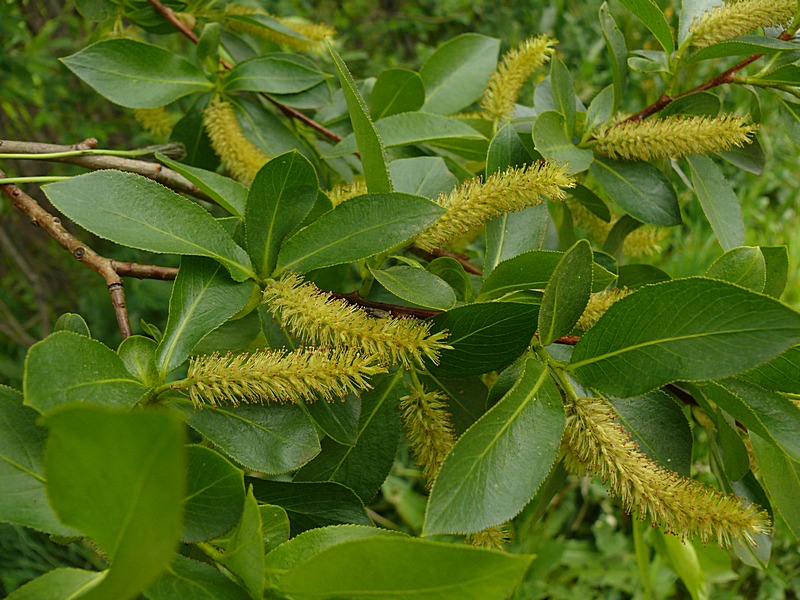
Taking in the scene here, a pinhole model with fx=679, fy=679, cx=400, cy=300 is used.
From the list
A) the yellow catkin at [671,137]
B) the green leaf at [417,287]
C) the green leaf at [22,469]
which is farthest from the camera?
the yellow catkin at [671,137]

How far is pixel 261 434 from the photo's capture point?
42 cm

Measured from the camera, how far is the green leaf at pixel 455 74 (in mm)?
792

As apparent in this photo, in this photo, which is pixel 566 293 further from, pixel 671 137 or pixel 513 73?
pixel 513 73

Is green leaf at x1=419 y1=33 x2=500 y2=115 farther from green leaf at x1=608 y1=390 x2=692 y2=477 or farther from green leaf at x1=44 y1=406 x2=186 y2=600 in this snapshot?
green leaf at x1=44 y1=406 x2=186 y2=600

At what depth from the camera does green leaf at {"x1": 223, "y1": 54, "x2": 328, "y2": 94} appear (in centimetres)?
73

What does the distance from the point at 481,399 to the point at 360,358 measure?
0.17m

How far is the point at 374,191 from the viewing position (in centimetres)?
47

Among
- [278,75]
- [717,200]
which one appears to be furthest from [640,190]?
[278,75]

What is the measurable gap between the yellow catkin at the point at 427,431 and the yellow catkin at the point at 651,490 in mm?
91

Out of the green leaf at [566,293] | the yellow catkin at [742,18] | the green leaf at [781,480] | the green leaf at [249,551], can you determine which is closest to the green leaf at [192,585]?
the green leaf at [249,551]

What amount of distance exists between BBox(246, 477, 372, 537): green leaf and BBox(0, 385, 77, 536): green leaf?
0.14m

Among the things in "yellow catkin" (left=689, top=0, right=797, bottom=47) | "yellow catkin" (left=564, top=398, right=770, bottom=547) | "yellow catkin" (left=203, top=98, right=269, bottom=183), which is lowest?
"yellow catkin" (left=564, top=398, right=770, bottom=547)

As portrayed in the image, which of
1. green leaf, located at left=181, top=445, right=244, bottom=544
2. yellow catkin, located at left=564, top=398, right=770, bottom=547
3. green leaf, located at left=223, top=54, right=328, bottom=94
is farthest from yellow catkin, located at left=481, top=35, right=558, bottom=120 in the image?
green leaf, located at left=181, top=445, right=244, bottom=544

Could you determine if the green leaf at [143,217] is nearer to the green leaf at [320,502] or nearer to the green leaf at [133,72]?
the green leaf at [320,502]
